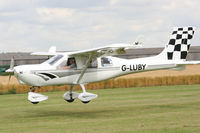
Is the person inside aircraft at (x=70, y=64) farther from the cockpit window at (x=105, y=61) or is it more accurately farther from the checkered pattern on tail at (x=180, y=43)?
the checkered pattern on tail at (x=180, y=43)

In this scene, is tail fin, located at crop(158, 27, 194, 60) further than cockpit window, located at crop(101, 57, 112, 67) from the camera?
Yes

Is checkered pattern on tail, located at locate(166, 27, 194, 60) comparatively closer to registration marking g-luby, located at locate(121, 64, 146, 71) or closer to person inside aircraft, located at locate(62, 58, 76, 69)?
registration marking g-luby, located at locate(121, 64, 146, 71)

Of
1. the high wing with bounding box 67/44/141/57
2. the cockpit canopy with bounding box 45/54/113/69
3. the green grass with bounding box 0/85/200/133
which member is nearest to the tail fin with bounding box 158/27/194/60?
the green grass with bounding box 0/85/200/133

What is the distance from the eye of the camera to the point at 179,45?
22500 mm

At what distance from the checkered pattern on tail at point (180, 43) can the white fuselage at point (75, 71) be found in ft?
1.62

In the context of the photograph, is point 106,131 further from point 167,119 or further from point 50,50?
point 50,50

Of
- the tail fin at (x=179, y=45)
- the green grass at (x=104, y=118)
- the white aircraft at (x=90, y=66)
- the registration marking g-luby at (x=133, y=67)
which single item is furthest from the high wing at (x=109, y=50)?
the tail fin at (x=179, y=45)

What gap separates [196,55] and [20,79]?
74.2 meters

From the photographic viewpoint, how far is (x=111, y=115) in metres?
19.0

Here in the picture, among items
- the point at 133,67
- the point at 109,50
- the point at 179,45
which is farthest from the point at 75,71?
the point at 179,45

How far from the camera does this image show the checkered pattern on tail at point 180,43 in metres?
22.4

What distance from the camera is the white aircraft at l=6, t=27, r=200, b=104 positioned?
19062mm

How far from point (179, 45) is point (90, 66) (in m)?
4.53

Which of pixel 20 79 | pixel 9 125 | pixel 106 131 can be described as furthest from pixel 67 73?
pixel 106 131
